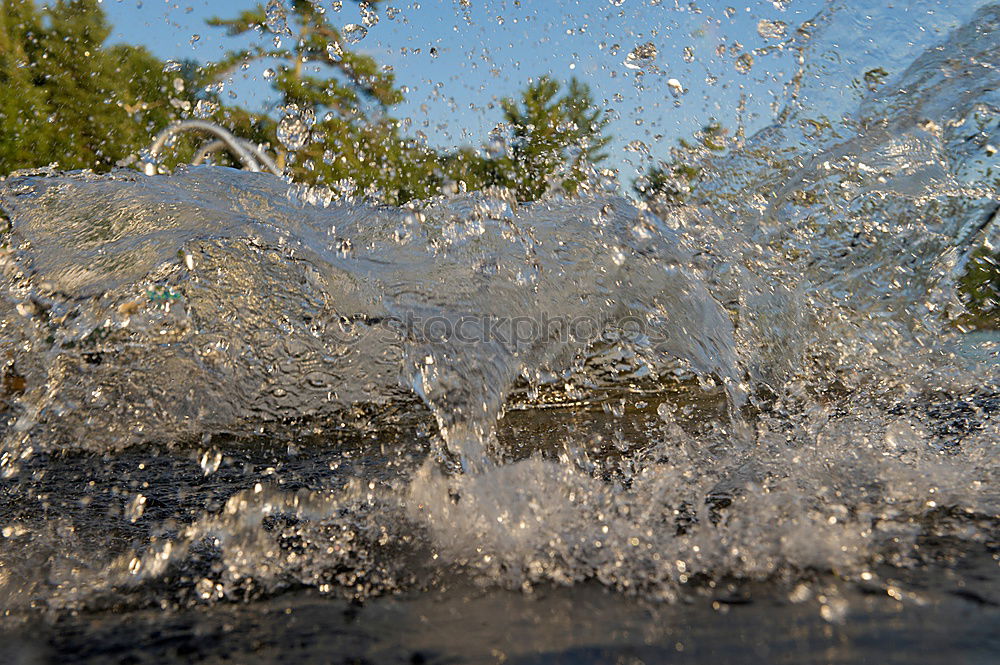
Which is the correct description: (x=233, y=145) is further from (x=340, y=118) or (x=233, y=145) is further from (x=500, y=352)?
(x=340, y=118)

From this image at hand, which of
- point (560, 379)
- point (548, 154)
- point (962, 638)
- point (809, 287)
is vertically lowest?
point (962, 638)

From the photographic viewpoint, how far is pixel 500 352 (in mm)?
2533

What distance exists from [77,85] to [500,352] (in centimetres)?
1428

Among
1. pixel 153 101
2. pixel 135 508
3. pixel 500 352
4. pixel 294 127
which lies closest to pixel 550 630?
pixel 135 508

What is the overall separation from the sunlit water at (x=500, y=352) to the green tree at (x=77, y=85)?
1094 cm

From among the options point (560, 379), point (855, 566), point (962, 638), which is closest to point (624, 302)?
point (560, 379)

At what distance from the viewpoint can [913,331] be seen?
309 centimetres

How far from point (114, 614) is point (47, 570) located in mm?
340

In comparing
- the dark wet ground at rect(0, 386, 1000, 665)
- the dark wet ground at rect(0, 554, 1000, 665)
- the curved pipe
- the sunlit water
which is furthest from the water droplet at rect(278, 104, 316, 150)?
the dark wet ground at rect(0, 554, 1000, 665)

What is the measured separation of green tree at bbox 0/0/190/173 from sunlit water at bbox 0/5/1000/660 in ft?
35.9

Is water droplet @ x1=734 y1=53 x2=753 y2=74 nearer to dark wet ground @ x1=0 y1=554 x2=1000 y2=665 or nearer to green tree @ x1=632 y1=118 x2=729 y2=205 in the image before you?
green tree @ x1=632 y1=118 x2=729 y2=205

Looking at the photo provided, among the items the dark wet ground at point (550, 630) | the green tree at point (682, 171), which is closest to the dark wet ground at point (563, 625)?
the dark wet ground at point (550, 630)

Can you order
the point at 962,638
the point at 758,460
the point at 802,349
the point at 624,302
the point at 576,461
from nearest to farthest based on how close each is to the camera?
the point at 962,638
the point at 758,460
the point at 576,461
the point at 624,302
the point at 802,349

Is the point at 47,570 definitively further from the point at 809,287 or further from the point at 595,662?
the point at 809,287
